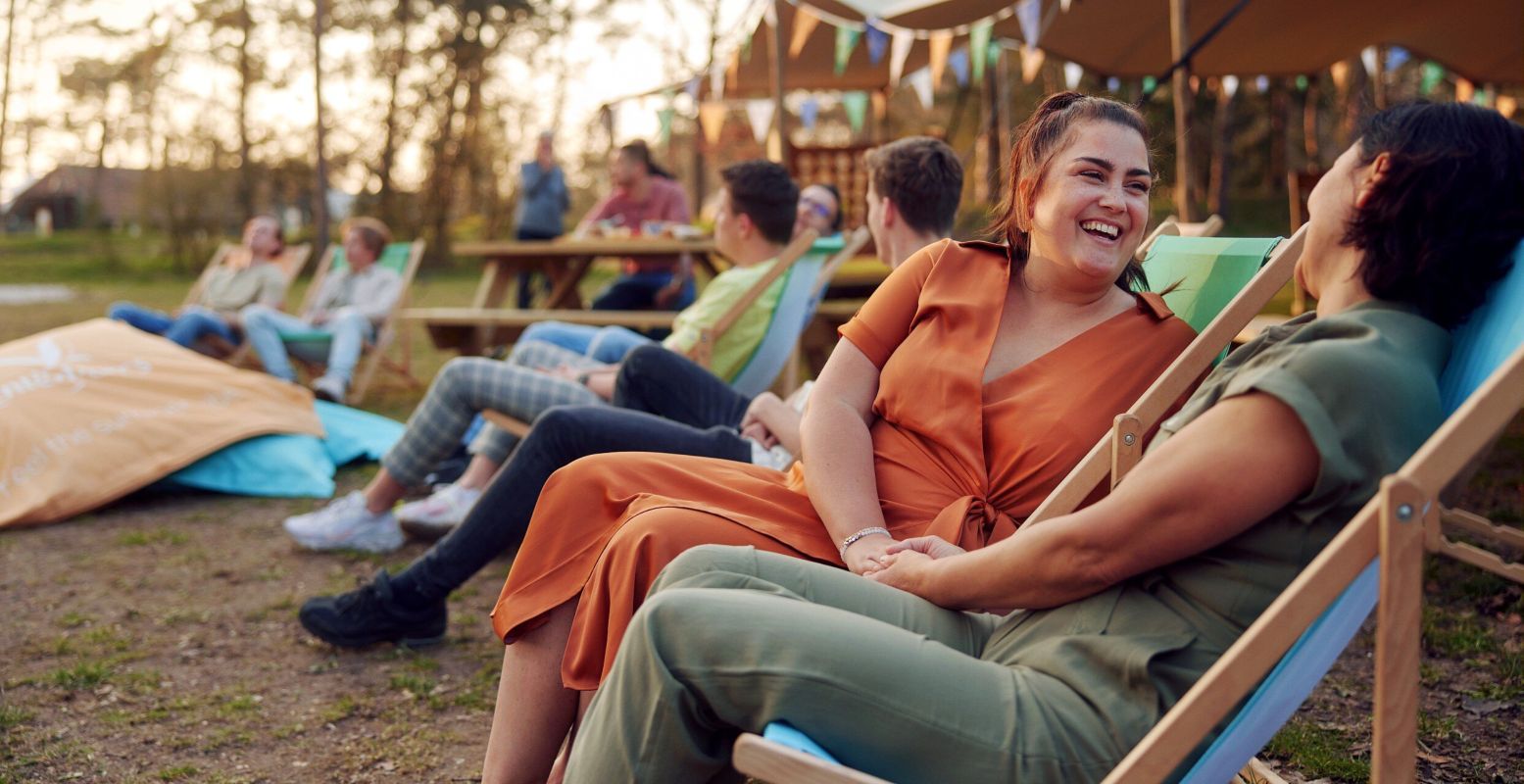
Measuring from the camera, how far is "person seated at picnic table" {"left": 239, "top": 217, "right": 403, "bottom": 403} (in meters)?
6.54

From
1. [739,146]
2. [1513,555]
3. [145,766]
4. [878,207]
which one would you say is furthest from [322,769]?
[739,146]

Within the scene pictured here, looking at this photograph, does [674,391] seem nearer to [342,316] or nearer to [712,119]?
[342,316]

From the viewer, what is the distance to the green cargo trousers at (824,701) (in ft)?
4.09

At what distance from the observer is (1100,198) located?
1.84 metres

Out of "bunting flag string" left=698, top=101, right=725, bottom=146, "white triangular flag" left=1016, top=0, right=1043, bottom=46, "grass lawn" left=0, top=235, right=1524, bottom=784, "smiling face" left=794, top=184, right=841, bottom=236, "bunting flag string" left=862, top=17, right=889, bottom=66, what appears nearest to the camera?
"grass lawn" left=0, top=235, right=1524, bottom=784

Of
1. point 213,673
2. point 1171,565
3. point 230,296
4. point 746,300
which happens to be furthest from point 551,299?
point 1171,565

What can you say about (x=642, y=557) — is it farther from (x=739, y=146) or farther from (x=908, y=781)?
(x=739, y=146)

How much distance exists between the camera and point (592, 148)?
24031 mm

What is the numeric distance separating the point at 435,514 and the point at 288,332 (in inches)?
142

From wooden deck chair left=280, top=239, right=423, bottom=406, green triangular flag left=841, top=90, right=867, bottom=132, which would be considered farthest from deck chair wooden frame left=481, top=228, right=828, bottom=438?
green triangular flag left=841, top=90, right=867, bottom=132

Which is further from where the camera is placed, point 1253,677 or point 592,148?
point 592,148

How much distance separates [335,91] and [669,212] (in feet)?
54.5

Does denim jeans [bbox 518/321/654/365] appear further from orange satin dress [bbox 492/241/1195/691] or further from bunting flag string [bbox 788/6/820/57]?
bunting flag string [bbox 788/6/820/57]

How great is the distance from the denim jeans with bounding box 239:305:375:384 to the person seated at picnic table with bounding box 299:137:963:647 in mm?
3872
